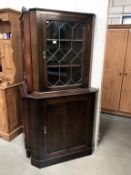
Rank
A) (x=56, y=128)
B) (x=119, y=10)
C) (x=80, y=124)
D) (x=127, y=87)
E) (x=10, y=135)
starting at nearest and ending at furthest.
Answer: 1. (x=56, y=128)
2. (x=80, y=124)
3. (x=10, y=135)
4. (x=127, y=87)
5. (x=119, y=10)

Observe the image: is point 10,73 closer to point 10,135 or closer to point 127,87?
point 10,135

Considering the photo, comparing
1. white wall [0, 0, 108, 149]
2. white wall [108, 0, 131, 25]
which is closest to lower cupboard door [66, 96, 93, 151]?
white wall [0, 0, 108, 149]

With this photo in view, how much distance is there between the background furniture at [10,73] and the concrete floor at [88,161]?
10.6 inches

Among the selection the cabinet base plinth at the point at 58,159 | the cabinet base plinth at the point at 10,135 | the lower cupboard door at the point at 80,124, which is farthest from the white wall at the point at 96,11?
the cabinet base plinth at the point at 10,135

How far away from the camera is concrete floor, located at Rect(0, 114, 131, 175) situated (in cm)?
194

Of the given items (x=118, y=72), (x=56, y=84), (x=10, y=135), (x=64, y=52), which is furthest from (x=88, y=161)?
(x=118, y=72)

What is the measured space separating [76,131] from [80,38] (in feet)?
3.79

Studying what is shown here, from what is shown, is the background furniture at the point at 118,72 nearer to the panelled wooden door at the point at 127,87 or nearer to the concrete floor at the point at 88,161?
the panelled wooden door at the point at 127,87

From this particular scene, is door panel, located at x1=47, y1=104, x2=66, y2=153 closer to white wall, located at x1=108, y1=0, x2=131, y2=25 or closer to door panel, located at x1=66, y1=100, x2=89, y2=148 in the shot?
door panel, located at x1=66, y1=100, x2=89, y2=148

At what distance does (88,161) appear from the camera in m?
2.12

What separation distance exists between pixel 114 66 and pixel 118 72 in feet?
0.48

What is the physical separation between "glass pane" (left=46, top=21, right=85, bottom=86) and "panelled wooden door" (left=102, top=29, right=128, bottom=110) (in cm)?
152

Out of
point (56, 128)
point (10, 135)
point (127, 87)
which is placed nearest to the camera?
point (56, 128)

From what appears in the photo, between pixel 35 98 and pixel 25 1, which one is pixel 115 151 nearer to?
pixel 35 98
